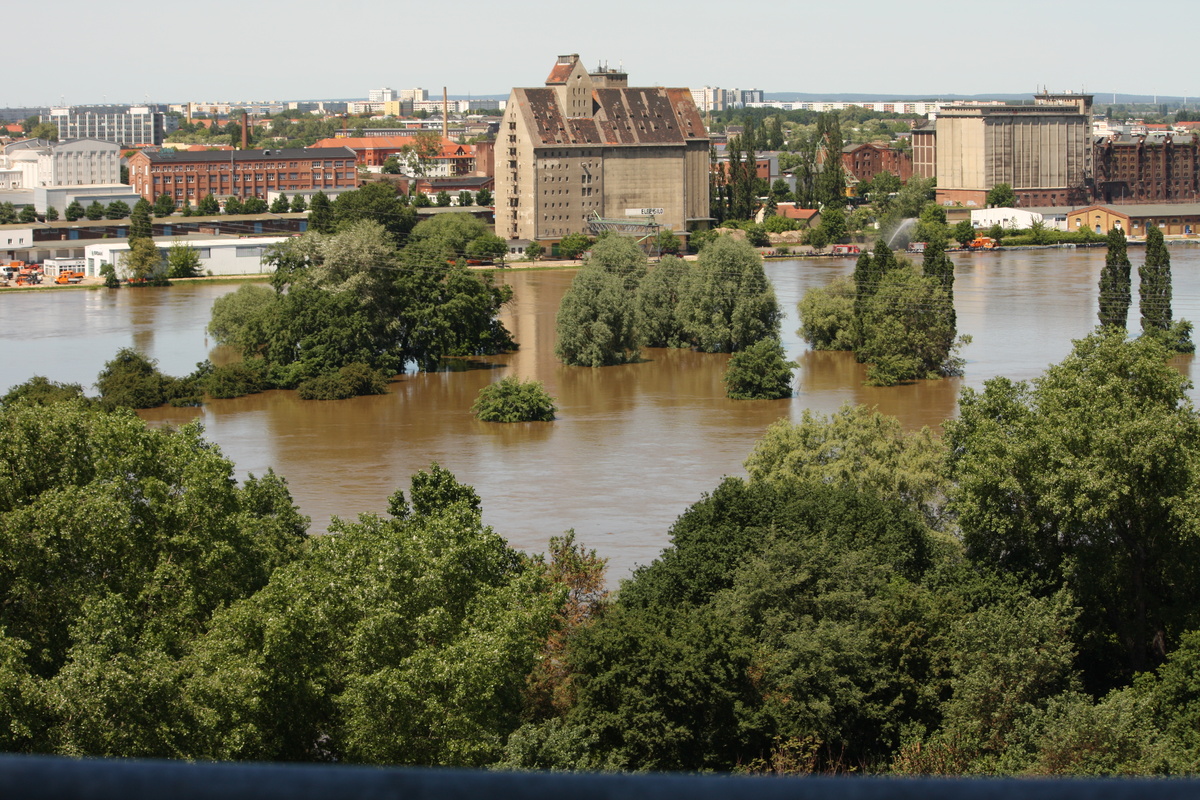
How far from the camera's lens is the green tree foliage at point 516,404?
1619 centimetres

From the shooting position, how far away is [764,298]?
21062 millimetres

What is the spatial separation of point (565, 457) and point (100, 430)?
25.8ft

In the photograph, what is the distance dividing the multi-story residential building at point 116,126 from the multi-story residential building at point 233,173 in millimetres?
39577

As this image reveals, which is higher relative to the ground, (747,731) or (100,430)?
(100,430)

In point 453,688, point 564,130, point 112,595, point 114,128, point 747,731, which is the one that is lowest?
point 747,731

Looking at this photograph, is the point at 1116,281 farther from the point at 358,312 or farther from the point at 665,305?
the point at 358,312

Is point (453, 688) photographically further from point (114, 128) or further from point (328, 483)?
point (114, 128)

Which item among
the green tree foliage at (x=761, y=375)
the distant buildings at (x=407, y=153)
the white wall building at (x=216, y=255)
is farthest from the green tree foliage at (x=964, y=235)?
the distant buildings at (x=407, y=153)

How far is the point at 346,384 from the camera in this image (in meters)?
18.1

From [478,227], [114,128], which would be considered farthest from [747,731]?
[114,128]

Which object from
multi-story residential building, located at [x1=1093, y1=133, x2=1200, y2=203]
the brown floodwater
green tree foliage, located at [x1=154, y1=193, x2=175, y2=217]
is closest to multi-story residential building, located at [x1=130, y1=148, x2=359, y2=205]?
green tree foliage, located at [x1=154, y1=193, x2=175, y2=217]

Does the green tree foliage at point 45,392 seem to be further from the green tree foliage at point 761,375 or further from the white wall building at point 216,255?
the white wall building at point 216,255

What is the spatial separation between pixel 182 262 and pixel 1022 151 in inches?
1133

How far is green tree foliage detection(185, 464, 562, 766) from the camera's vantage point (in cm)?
530
